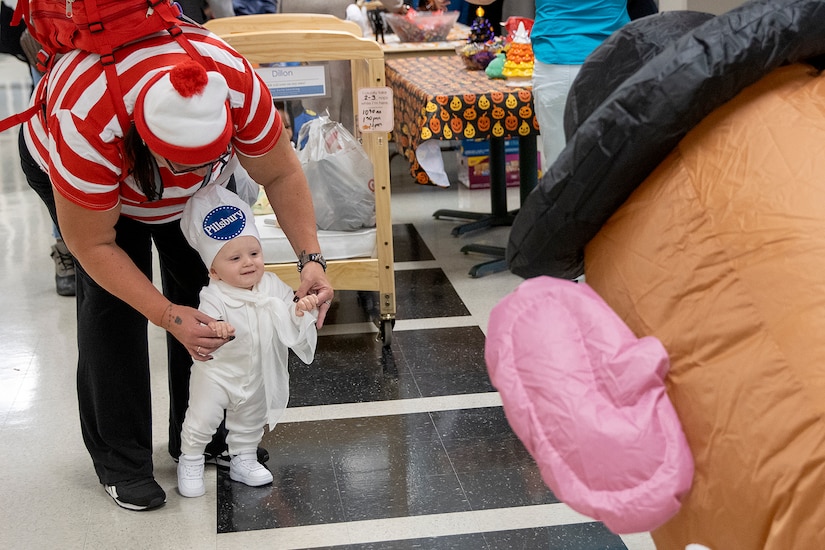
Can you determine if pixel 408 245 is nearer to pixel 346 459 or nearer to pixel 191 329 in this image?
pixel 346 459

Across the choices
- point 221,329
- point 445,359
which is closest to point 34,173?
point 221,329

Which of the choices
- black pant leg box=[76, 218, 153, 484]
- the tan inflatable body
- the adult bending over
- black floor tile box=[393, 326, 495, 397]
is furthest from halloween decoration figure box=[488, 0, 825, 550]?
black floor tile box=[393, 326, 495, 397]

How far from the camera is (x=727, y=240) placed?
119cm

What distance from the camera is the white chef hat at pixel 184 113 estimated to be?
72.6 inches

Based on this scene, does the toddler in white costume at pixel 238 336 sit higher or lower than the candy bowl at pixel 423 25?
lower

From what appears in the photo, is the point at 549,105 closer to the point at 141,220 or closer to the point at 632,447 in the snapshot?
the point at 141,220

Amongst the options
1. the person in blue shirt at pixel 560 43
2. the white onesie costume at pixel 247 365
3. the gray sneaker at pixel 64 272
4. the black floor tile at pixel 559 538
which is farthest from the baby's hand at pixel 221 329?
the gray sneaker at pixel 64 272

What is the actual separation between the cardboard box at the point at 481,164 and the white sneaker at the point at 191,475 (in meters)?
3.54

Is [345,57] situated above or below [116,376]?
above

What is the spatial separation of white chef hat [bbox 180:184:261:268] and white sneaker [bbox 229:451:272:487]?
2.03ft

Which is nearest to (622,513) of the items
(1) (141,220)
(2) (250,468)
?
(1) (141,220)

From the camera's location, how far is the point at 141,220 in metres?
2.32

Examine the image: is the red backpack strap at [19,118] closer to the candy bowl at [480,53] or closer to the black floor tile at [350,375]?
the black floor tile at [350,375]

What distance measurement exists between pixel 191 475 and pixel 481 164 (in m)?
3.60
